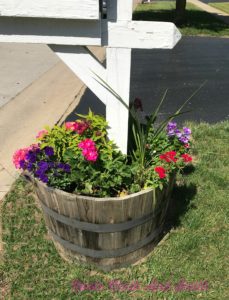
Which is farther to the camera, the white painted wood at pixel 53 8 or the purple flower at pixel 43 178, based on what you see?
the purple flower at pixel 43 178

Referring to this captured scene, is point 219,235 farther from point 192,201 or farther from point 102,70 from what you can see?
point 102,70

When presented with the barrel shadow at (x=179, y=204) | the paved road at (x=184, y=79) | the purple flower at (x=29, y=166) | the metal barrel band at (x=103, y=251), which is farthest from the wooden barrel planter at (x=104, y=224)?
the paved road at (x=184, y=79)

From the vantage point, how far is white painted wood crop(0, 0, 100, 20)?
190 cm

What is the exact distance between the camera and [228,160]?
3.88m

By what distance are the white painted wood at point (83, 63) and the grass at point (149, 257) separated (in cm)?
138

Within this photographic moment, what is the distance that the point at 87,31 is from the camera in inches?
79.7

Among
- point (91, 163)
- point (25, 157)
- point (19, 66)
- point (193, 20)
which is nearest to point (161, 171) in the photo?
point (91, 163)

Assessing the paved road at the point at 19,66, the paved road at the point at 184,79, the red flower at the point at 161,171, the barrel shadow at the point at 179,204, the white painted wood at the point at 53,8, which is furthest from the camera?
the paved road at the point at 19,66

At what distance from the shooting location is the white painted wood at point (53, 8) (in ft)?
6.22

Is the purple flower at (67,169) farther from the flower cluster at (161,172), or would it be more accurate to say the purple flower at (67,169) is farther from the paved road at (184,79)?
the paved road at (184,79)

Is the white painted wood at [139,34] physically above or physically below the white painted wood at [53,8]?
below

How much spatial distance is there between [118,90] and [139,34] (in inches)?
14.8

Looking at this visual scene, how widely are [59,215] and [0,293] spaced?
0.73 m

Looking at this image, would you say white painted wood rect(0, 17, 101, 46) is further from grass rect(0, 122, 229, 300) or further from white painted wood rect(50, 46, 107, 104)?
grass rect(0, 122, 229, 300)
